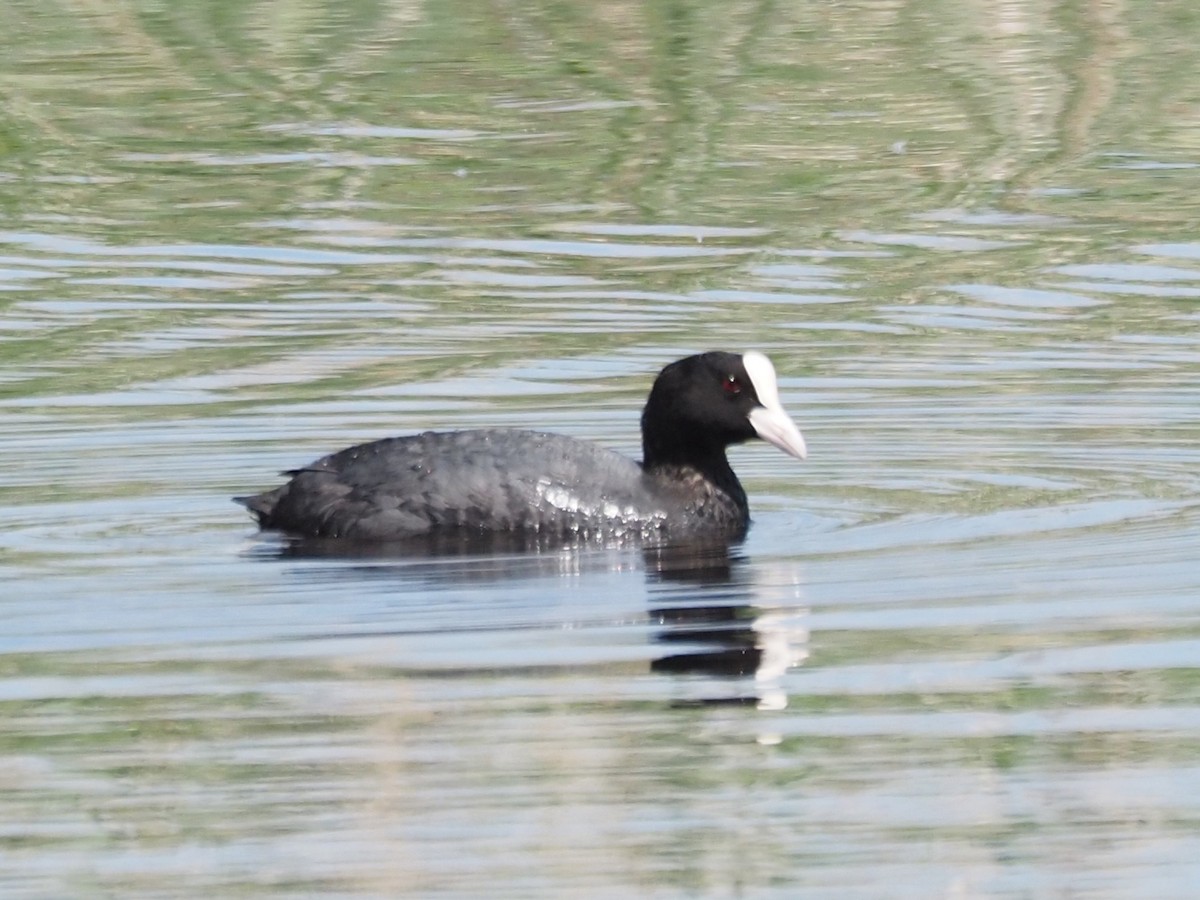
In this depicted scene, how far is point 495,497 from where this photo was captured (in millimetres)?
9414

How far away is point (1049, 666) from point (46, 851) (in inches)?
102

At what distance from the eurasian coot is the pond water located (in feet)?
0.85

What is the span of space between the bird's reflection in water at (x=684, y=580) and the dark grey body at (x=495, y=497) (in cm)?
7

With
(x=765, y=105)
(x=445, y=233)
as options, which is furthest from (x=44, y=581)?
(x=765, y=105)

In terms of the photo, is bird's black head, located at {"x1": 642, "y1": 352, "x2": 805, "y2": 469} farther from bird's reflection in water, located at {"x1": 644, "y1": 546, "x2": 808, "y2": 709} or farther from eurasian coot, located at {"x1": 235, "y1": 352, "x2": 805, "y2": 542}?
bird's reflection in water, located at {"x1": 644, "y1": 546, "x2": 808, "y2": 709}

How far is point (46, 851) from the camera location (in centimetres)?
561

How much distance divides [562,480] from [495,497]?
22 centimetres

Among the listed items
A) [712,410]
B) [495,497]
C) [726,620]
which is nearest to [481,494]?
[495,497]

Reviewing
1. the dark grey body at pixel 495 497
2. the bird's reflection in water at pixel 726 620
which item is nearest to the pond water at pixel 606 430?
the bird's reflection in water at pixel 726 620

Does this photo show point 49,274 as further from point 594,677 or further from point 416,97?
point 594,677

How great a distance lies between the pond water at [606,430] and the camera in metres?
5.80

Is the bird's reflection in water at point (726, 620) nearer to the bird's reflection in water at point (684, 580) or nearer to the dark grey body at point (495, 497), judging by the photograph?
the bird's reflection in water at point (684, 580)

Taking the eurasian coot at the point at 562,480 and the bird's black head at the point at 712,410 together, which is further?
the bird's black head at the point at 712,410

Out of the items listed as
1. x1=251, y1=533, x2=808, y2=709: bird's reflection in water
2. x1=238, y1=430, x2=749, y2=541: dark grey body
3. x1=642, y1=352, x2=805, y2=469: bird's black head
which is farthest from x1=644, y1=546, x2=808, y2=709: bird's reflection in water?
x1=642, y1=352, x2=805, y2=469: bird's black head
